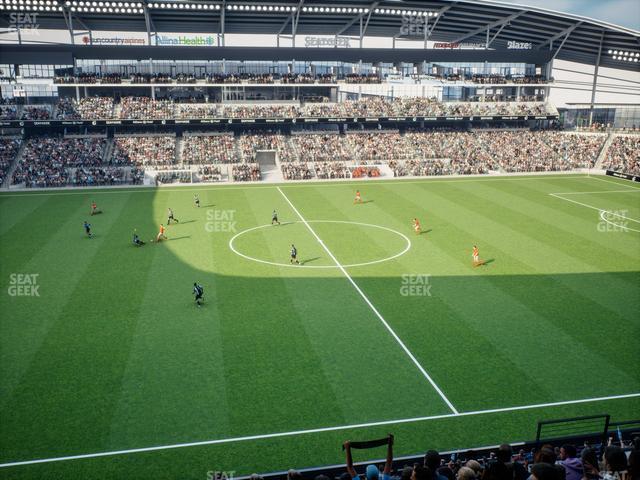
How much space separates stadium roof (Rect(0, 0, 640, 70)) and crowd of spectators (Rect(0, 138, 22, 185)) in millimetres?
14495

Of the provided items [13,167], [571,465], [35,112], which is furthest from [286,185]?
[571,465]

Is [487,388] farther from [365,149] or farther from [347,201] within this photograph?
[365,149]

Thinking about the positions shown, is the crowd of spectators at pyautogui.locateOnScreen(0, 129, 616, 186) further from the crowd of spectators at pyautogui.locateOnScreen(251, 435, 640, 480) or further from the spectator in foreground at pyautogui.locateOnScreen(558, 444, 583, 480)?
the crowd of spectators at pyautogui.locateOnScreen(251, 435, 640, 480)

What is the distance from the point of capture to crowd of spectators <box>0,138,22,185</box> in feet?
182

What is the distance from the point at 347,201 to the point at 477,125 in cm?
3602

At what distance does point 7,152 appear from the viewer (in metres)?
58.3

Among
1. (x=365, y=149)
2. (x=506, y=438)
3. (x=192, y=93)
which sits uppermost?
(x=192, y=93)

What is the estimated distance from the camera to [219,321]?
2145 centimetres

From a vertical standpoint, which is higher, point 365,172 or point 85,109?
point 85,109

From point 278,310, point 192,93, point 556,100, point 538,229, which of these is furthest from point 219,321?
point 556,100

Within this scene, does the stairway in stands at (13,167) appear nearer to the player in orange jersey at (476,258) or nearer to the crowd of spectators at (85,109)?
the crowd of spectators at (85,109)

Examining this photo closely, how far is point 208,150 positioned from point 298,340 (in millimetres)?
46948

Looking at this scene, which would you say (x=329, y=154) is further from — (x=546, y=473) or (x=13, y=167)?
(x=546, y=473)

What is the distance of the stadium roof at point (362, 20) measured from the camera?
62.4 meters
